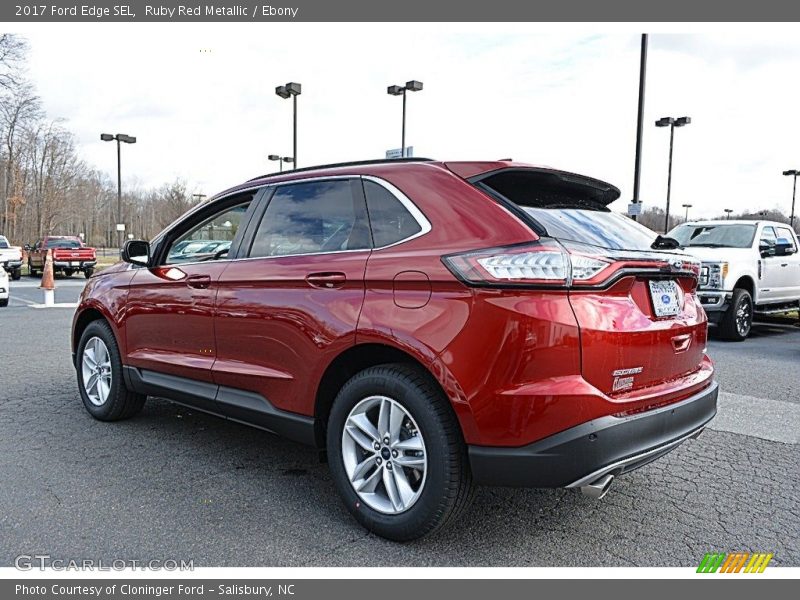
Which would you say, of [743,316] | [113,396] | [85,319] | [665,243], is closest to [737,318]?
[743,316]

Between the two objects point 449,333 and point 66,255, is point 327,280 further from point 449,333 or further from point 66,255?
point 66,255

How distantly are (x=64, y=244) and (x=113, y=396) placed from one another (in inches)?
1020

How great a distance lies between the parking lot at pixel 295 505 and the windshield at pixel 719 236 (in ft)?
20.6

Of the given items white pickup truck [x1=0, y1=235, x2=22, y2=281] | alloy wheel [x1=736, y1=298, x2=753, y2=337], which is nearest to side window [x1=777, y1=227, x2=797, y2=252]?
alloy wheel [x1=736, y1=298, x2=753, y2=337]

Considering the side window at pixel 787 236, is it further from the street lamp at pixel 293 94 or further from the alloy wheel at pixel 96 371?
the street lamp at pixel 293 94

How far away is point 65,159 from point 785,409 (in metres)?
66.6

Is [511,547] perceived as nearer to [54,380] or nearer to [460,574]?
[460,574]

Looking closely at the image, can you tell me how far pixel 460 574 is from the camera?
2.73 metres

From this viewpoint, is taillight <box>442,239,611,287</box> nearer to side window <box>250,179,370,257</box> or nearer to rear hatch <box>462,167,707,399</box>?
rear hatch <box>462,167,707,399</box>

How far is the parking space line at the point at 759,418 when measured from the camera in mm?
4777

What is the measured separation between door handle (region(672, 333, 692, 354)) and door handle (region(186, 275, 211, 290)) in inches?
106

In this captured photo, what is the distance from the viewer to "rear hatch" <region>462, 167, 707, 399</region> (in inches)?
105

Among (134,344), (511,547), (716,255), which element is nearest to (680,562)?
(511,547)

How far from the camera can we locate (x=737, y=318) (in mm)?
9812
